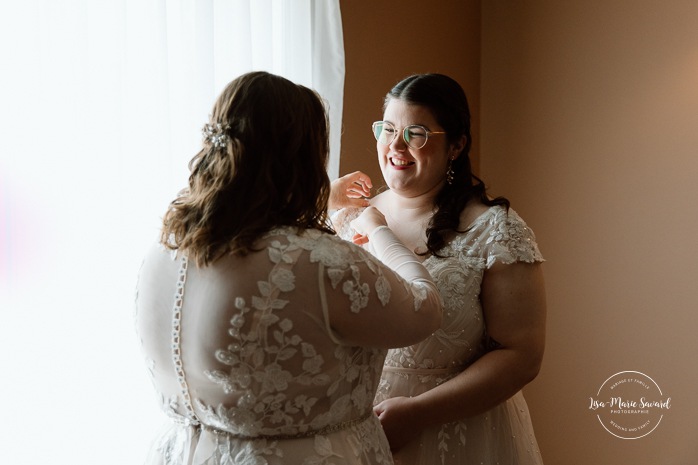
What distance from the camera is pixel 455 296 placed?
159 cm

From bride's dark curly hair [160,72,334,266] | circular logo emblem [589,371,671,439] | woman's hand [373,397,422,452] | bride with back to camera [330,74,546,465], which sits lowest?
circular logo emblem [589,371,671,439]

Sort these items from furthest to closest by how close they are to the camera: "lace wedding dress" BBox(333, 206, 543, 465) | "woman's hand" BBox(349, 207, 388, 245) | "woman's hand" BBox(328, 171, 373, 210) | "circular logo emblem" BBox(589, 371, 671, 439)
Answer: "circular logo emblem" BBox(589, 371, 671, 439) < "woman's hand" BBox(328, 171, 373, 210) < "lace wedding dress" BBox(333, 206, 543, 465) < "woman's hand" BBox(349, 207, 388, 245)

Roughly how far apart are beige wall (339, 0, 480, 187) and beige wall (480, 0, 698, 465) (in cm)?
18

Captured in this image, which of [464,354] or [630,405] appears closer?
[464,354]

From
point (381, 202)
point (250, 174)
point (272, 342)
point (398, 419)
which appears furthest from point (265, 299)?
point (381, 202)

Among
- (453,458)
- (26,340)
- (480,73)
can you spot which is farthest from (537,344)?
(480,73)

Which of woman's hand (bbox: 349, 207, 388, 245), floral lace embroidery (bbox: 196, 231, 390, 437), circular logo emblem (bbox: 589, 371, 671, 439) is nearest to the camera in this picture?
floral lace embroidery (bbox: 196, 231, 390, 437)

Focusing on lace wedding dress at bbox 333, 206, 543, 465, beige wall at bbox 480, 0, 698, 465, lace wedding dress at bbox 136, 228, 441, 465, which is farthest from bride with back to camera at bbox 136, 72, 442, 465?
beige wall at bbox 480, 0, 698, 465

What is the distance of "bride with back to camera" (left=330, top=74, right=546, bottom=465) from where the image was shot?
1.57 m

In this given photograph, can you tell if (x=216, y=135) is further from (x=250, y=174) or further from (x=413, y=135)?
(x=413, y=135)

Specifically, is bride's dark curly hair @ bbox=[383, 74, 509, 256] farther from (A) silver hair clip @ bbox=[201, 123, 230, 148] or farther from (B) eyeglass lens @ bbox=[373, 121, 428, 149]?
(A) silver hair clip @ bbox=[201, 123, 230, 148]

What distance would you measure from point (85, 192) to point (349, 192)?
602 millimetres

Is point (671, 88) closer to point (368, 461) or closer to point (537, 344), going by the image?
point (537, 344)

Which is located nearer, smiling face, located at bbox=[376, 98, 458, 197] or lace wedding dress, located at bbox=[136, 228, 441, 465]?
lace wedding dress, located at bbox=[136, 228, 441, 465]
